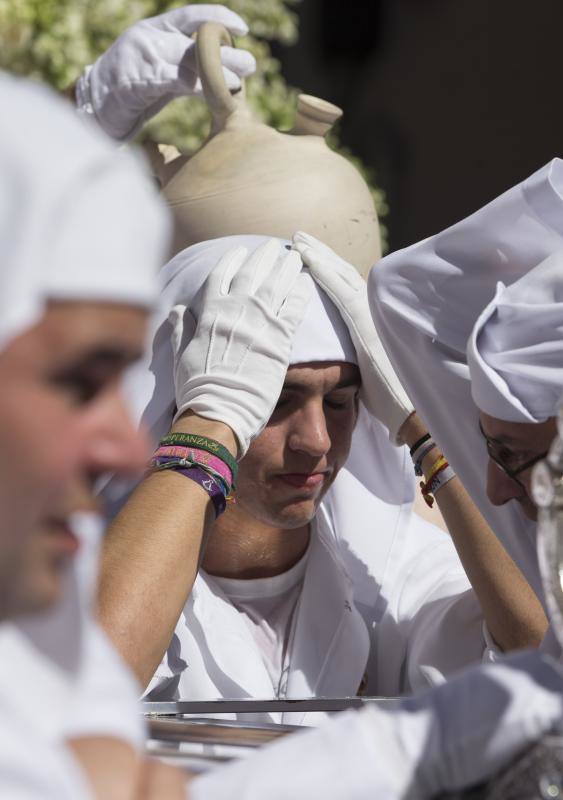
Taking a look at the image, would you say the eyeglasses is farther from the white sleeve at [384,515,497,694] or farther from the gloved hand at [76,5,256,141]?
the gloved hand at [76,5,256,141]

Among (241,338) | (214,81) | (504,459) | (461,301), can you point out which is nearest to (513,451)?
(504,459)

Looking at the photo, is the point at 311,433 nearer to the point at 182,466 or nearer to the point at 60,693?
the point at 182,466

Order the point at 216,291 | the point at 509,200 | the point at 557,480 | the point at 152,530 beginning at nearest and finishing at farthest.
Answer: the point at 557,480 → the point at 509,200 → the point at 152,530 → the point at 216,291

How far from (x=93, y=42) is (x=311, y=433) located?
2418 mm

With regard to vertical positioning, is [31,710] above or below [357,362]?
above

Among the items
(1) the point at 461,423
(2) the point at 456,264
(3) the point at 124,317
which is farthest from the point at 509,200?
(3) the point at 124,317

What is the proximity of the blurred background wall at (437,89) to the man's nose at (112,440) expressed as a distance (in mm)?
6769

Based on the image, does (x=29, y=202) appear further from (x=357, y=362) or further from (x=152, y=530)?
(x=357, y=362)

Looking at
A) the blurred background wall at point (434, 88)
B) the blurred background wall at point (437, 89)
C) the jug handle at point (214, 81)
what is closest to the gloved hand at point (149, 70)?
the jug handle at point (214, 81)

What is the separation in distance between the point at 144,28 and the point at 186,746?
211cm

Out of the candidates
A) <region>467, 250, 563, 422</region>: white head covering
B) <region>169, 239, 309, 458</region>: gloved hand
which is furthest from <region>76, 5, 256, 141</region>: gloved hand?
<region>467, 250, 563, 422</region>: white head covering

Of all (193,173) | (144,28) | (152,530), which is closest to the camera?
(152,530)

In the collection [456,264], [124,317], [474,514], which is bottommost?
[474,514]

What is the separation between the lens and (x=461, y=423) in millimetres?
2121
